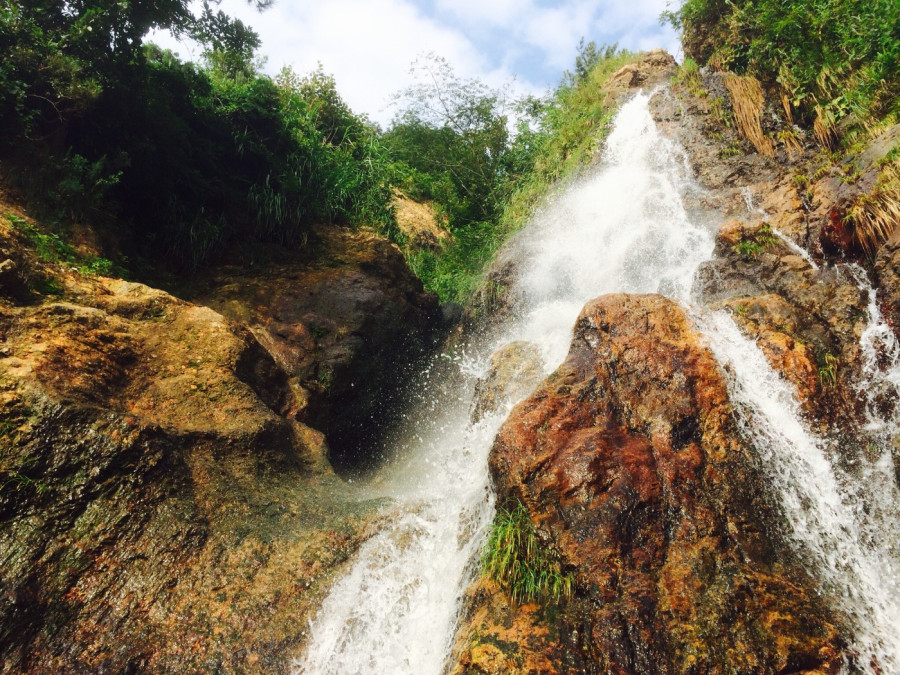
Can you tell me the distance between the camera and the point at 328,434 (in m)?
8.55

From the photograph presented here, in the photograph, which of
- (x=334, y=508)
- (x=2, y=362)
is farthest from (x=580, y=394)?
(x=2, y=362)

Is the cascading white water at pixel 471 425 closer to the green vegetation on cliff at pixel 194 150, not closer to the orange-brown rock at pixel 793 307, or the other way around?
the orange-brown rock at pixel 793 307

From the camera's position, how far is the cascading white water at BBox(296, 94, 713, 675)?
4.57 meters

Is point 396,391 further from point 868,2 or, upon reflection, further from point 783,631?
point 868,2

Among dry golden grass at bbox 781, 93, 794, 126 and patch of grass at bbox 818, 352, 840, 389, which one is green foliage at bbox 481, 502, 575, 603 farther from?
dry golden grass at bbox 781, 93, 794, 126

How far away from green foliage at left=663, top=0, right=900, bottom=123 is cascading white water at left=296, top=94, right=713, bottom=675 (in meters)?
2.35

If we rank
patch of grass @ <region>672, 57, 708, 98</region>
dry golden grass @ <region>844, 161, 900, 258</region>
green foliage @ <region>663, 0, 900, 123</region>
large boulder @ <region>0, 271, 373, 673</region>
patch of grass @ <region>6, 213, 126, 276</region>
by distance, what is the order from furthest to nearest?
patch of grass @ <region>672, 57, 708, 98</region> < green foliage @ <region>663, 0, 900, 123</region> < dry golden grass @ <region>844, 161, 900, 258</region> < patch of grass @ <region>6, 213, 126, 276</region> < large boulder @ <region>0, 271, 373, 673</region>

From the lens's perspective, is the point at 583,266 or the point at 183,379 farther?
the point at 583,266

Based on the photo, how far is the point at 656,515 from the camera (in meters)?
4.32

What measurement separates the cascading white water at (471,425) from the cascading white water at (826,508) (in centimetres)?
273

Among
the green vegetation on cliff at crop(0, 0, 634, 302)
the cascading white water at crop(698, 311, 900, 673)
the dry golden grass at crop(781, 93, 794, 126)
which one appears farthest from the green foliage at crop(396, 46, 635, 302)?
the cascading white water at crop(698, 311, 900, 673)

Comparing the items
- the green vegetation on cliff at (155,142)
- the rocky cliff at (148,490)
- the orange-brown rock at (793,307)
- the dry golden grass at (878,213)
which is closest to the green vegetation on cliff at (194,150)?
the green vegetation on cliff at (155,142)

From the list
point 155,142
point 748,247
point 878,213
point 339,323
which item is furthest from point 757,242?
point 155,142

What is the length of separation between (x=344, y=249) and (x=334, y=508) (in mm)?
5871
